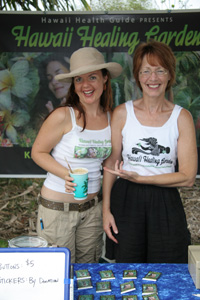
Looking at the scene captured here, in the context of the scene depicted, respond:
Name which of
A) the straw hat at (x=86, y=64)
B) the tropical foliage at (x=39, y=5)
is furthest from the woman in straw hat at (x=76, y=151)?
the tropical foliage at (x=39, y=5)

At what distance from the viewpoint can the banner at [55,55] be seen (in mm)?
3148

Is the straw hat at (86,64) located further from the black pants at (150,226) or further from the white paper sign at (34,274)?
the white paper sign at (34,274)

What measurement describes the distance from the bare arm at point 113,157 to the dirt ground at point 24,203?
2.27 meters

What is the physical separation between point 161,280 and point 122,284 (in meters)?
0.17

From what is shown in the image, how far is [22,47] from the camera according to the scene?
3.21 meters

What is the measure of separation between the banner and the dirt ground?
0.84 meters

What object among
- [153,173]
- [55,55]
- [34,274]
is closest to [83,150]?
[153,173]

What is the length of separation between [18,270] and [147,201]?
0.98m

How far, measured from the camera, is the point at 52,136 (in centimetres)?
199

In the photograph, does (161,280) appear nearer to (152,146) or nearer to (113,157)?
(152,146)

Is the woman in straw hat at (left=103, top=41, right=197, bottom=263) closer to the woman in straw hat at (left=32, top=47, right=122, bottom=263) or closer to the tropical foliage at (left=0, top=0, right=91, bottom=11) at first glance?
the woman in straw hat at (left=32, top=47, right=122, bottom=263)

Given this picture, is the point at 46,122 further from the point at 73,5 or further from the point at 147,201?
the point at 73,5

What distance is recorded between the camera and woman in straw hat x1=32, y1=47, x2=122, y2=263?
1990 millimetres

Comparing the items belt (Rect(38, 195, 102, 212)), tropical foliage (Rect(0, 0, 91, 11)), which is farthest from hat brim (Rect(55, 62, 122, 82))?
tropical foliage (Rect(0, 0, 91, 11))
